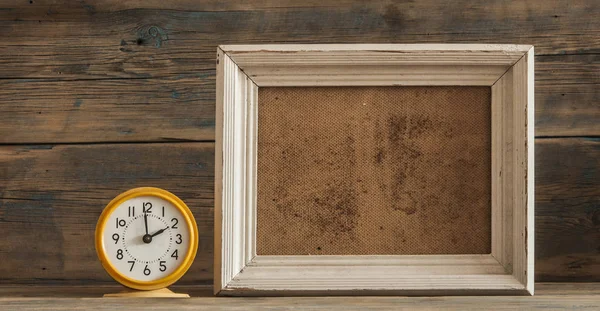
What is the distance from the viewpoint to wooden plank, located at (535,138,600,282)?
1.07m

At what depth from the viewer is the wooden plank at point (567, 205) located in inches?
42.2

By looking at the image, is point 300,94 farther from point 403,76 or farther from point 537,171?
point 537,171

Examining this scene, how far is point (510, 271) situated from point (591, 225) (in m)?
0.24

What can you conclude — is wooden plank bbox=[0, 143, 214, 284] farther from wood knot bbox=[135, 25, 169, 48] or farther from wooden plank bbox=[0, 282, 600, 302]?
wood knot bbox=[135, 25, 169, 48]

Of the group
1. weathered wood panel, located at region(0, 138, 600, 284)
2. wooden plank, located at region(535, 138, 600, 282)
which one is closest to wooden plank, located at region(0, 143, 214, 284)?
weathered wood panel, located at region(0, 138, 600, 284)

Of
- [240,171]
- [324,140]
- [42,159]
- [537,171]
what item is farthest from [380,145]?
[42,159]

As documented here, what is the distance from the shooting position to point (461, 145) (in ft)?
3.08

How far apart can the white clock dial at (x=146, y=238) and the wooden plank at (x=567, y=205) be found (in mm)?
552

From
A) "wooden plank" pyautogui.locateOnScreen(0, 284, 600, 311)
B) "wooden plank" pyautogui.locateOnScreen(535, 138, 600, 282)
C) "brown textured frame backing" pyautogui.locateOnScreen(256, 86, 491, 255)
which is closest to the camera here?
"wooden plank" pyautogui.locateOnScreen(0, 284, 600, 311)

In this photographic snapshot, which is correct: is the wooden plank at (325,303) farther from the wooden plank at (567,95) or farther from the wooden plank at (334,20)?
the wooden plank at (334,20)

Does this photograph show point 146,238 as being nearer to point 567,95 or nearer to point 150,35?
point 150,35

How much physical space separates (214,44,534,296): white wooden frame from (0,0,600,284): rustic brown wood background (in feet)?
0.51

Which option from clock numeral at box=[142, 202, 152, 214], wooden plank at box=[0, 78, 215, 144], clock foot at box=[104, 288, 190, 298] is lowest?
clock foot at box=[104, 288, 190, 298]

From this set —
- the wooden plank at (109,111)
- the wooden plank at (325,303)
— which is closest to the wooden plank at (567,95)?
the wooden plank at (325,303)
